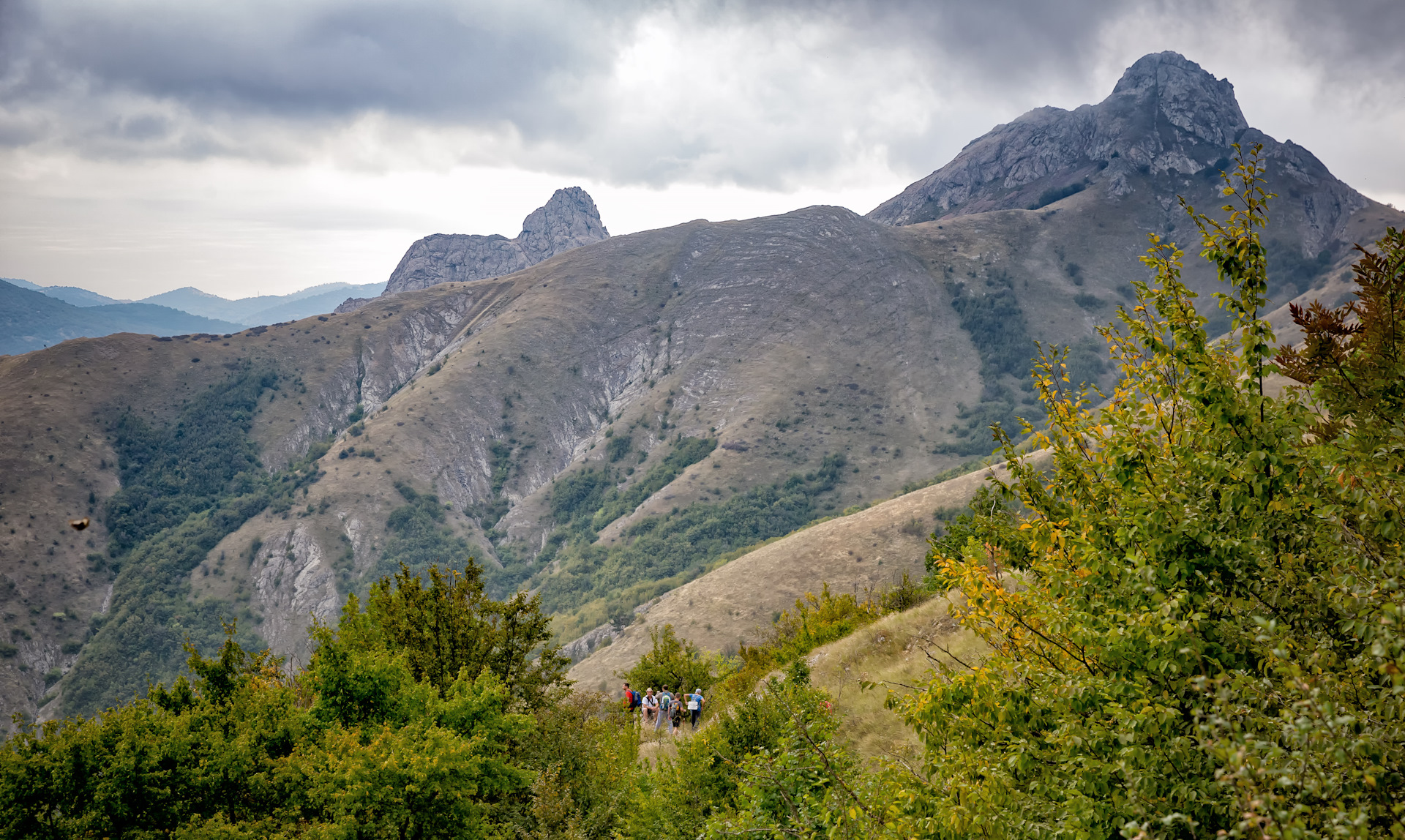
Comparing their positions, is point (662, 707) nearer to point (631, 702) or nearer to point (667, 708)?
point (667, 708)

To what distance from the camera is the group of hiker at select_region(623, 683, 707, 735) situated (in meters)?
24.6

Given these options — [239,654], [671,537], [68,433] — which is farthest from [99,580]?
[239,654]

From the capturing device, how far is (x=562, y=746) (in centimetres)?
1914

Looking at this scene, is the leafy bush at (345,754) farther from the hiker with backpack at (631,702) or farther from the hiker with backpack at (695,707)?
the hiker with backpack at (631,702)

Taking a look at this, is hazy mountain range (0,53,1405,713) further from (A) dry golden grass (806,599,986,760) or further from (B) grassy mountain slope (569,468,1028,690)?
(A) dry golden grass (806,599,986,760)

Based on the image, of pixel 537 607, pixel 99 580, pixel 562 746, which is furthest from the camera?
pixel 99 580

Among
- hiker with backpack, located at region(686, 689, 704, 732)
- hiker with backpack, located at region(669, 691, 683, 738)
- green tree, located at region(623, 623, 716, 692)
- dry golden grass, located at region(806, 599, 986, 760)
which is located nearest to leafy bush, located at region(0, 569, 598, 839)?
hiker with backpack, located at region(686, 689, 704, 732)

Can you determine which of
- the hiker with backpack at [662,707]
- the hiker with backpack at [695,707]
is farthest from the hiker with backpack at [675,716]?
the hiker with backpack at [695,707]

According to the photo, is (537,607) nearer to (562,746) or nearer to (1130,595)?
(562,746)

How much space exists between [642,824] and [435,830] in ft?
13.3

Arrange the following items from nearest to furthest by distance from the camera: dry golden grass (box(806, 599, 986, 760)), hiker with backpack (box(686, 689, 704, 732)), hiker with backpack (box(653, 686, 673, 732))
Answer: dry golden grass (box(806, 599, 986, 760)), hiker with backpack (box(686, 689, 704, 732)), hiker with backpack (box(653, 686, 673, 732))

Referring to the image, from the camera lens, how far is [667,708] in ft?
85.7

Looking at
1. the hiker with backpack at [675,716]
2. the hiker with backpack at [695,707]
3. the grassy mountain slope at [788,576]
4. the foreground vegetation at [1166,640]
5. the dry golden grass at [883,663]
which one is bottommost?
the grassy mountain slope at [788,576]

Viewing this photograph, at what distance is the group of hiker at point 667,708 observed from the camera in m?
24.6
